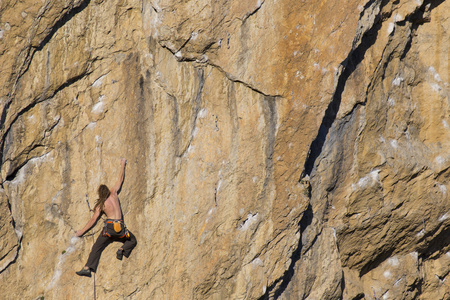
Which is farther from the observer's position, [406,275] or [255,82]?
[406,275]

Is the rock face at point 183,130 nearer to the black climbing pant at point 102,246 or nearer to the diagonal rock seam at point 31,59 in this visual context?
the diagonal rock seam at point 31,59

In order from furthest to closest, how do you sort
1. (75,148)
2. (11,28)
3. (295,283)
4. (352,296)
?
(352,296) < (295,283) < (75,148) < (11,28)

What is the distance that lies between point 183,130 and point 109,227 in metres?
1.63

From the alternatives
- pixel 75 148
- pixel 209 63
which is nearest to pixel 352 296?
pixel 209 63

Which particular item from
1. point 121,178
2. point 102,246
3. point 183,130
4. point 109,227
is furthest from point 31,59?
point 102,246

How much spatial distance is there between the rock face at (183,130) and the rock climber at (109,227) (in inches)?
4.3

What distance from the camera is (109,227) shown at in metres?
6.45

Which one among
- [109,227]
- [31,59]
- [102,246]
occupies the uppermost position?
[31,59]

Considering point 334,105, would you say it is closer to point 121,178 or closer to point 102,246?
point 121,178

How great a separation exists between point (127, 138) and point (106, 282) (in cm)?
203

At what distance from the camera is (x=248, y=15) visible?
6488 mm

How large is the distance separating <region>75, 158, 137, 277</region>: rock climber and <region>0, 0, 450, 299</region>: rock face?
109mm

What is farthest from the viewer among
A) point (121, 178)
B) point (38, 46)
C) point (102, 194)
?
point (121, 178)

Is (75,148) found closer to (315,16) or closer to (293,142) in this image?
(293,142)
